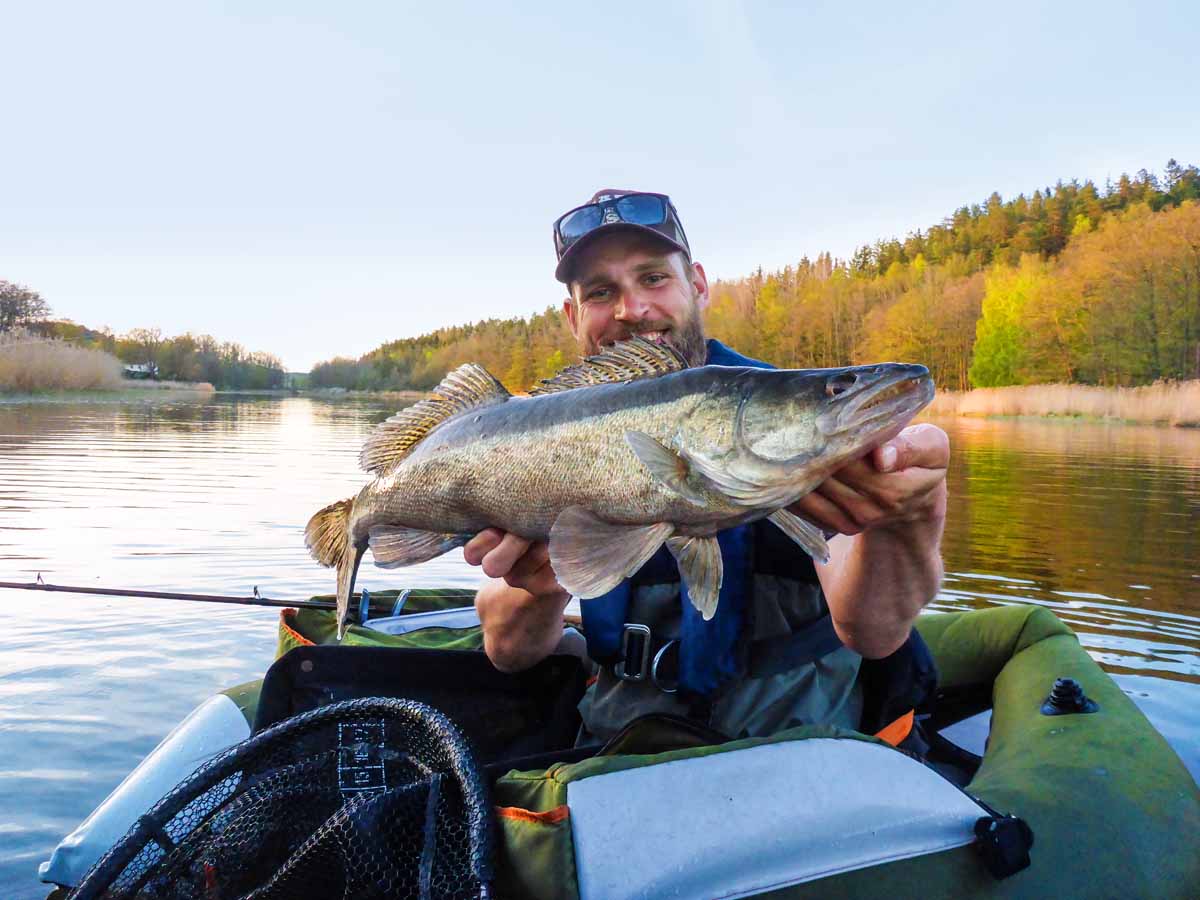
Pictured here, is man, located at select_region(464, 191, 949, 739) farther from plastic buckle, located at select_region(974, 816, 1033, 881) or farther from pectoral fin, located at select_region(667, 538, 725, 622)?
plastic buckle, located at select_region(974, 816, 1033, 881)

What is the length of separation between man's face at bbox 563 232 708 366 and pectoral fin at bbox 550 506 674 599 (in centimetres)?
171

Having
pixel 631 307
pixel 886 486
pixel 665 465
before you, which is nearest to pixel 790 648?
pixel 886 486

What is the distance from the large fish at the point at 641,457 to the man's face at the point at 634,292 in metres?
1.25

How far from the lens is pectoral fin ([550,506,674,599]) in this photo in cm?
233

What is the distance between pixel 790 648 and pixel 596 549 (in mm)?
1177

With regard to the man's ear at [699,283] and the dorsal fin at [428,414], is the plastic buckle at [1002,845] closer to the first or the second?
the dorsal fin at [428,414]

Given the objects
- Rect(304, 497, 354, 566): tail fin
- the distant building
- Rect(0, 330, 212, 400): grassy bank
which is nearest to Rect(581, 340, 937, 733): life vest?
Rect(304, 497, 354, 566): tail fin

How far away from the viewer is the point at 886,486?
2285 millimetres

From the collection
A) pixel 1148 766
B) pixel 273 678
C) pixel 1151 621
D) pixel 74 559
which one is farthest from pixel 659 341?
pixel 74 559

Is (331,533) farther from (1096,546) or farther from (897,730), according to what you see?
(1096,546)

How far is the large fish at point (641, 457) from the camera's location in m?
2.19

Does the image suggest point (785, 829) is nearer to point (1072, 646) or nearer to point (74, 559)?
point (1072, 646)

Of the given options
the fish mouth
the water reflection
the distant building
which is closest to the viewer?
the fish mouth

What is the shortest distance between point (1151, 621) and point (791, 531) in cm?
761
